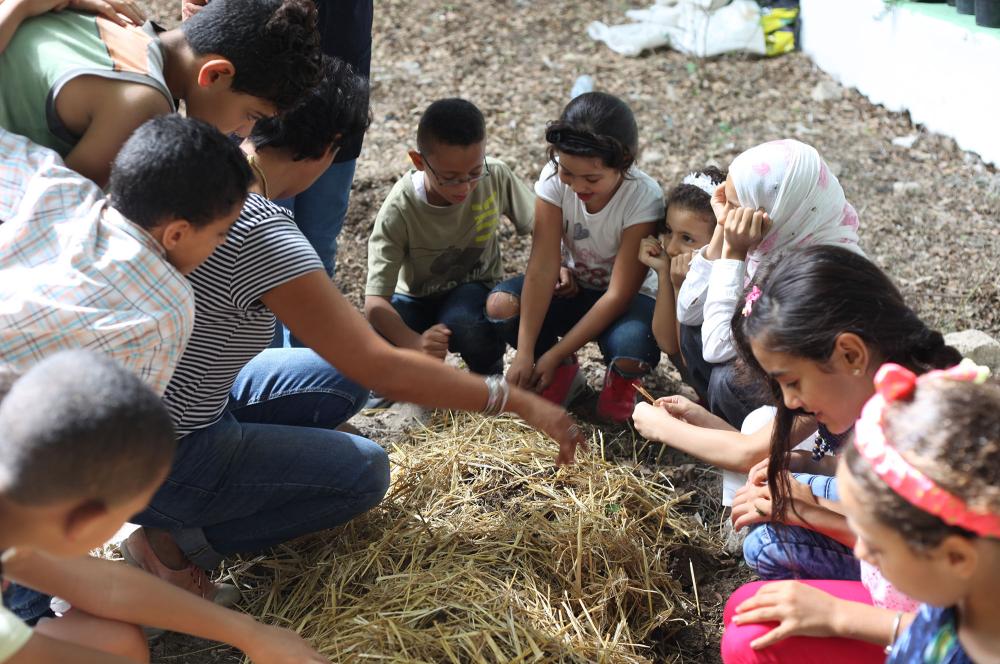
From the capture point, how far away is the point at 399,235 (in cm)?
393

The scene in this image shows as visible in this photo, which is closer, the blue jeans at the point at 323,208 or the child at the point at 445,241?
the child at the point at 445,241

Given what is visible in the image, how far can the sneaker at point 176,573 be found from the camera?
2.74 metres

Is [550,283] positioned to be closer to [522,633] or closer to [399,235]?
[399,235]

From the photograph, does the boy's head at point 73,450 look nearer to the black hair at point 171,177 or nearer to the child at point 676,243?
the black hair at point 171,177

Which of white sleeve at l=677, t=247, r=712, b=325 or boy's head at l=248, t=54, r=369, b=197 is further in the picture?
white sleeve at l=677, t=247, r=712, b=325

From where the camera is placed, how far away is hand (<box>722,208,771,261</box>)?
317 centimetres

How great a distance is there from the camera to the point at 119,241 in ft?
6.98

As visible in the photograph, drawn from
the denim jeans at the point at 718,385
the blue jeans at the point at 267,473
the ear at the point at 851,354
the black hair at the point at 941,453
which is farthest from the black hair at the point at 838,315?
the blue jeans at the point at 267,473

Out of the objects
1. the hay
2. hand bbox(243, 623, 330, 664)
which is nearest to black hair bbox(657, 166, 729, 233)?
the hay

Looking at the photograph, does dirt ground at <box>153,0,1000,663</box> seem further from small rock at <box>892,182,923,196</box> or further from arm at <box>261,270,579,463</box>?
arm at <box>261,270,579,463</box>

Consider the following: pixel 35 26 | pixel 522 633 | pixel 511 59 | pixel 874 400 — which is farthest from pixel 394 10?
pixel 874 400

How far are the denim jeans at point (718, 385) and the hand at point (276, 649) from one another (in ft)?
5.60

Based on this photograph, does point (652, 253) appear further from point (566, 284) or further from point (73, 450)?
point (73, 450)

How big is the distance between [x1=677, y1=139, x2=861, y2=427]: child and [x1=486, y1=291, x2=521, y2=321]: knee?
2.68 ft
